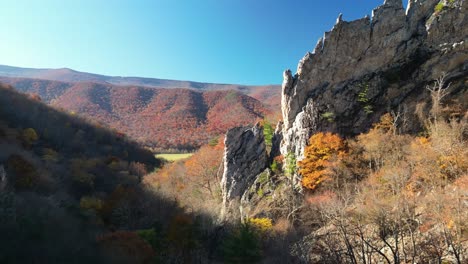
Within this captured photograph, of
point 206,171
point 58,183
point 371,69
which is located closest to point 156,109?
point 206,171

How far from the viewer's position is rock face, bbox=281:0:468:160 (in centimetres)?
3194

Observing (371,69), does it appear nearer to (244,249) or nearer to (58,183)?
(244,249)

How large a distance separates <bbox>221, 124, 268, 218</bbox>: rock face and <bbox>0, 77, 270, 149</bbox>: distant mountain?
61613mm

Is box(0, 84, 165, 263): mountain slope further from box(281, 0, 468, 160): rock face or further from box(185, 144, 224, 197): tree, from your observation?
box(281, 0, 468, 160): rock face

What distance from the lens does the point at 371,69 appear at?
112ft

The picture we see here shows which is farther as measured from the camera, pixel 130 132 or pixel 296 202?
pixel 130 132

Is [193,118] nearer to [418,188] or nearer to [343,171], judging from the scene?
[343,171]

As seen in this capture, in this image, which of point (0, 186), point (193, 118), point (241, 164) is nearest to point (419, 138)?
point (241, 164)

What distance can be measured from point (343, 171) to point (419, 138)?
8.40m

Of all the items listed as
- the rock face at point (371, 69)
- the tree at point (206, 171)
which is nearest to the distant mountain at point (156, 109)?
the tree at point (206, 171)

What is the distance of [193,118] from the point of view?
119750mm

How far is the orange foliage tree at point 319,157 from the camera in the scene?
1229 inches

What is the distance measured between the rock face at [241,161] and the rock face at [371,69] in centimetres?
376

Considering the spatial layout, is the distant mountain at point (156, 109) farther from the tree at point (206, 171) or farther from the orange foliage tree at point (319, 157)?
the orange foliage tree at point (319, 157)
